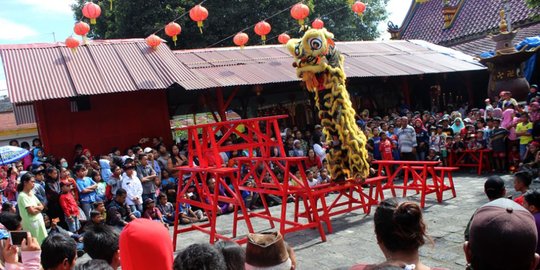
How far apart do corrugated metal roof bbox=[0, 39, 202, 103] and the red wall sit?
78 centimetres

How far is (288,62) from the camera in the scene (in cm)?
1435

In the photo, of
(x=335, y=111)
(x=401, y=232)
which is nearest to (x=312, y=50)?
(x=335, y=111)

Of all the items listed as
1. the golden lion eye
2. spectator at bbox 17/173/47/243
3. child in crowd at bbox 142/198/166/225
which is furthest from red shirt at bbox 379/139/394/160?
spectator at bbox 17/173/47/243

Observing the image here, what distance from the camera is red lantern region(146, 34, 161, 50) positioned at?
1277 cm

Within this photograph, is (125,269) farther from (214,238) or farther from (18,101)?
(18,101)

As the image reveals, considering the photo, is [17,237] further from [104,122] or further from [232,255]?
[104,122]

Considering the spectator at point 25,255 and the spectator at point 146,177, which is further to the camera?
the spectator at point 146,177

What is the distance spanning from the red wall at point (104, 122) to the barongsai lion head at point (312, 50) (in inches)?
257

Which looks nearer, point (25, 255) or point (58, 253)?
point (58, 253)

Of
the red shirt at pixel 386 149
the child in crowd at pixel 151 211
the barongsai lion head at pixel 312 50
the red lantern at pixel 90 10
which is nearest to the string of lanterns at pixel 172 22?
the red lantern at pixel 90 10

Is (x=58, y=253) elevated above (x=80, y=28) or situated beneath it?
situated beneath

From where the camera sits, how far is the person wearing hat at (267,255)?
249 centimetres

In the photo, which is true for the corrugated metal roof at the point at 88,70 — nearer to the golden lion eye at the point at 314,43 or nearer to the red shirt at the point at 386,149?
the red shirt at the point at 386,149

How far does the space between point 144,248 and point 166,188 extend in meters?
7.05
